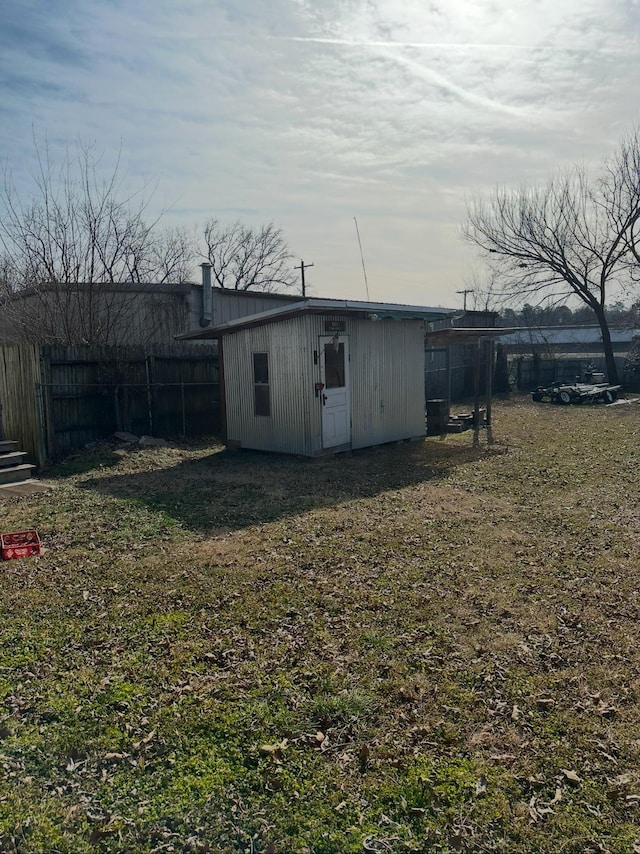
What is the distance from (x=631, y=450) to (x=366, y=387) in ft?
16.0

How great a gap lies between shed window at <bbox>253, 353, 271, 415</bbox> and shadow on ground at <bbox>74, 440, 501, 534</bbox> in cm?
83

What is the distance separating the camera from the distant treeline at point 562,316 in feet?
89.1

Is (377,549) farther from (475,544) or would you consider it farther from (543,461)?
(543,461)

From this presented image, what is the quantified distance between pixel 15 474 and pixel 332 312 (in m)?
5.51

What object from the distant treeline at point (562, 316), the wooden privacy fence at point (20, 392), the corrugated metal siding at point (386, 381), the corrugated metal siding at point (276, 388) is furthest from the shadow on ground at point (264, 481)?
the distant treeline at point (562, 316)

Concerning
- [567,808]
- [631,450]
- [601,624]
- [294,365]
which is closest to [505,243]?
[631,450]

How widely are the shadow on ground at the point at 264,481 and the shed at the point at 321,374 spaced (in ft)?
1.29

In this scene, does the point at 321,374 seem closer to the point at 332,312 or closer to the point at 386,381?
the point at 332,312

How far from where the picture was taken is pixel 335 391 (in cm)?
1009

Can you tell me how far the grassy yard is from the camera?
2.38 meters

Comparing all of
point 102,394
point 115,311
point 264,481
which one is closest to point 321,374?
point 264,481

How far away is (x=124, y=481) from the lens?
28.7 ft

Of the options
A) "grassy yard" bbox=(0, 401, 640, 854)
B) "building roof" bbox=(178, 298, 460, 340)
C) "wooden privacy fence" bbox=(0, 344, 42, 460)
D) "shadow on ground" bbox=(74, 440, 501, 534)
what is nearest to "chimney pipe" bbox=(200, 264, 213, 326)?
"building roof" bbox=(178, 298, 460, 340)

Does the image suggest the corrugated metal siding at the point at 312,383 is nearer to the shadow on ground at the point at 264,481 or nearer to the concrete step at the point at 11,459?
the shadow on ground at the point at 264,481
